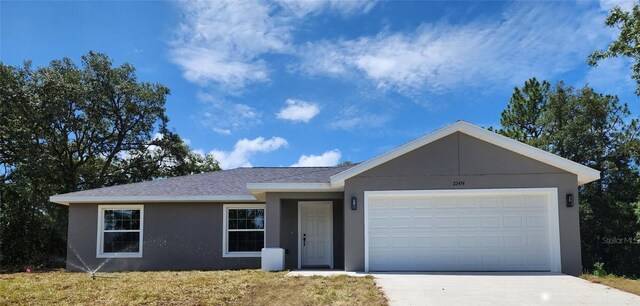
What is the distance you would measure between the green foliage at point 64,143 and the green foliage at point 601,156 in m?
19.7

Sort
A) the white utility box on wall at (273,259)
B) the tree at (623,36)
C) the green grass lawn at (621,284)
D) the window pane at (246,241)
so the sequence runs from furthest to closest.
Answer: the tree at (623,36)
the window pane at (246,241)
the white utility box on wall at (273,259)
the green grass lawn at (621,284)

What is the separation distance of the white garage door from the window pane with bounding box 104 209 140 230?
7.93 metres

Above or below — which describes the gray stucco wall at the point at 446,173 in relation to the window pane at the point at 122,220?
above

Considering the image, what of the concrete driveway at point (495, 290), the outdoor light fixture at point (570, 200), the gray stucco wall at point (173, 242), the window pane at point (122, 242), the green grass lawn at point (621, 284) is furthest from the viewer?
the window pane at point (122, 242)

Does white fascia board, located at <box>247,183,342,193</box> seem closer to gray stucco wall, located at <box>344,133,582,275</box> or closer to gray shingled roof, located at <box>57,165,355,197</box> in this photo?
gray shingled roof, located at <box>57,165,355,197</box>

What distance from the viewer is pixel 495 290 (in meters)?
9.82

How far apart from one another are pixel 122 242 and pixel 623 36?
59.5ft

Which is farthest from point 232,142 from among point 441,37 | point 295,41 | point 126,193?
point 441,37

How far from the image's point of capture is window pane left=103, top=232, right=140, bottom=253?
665 inches

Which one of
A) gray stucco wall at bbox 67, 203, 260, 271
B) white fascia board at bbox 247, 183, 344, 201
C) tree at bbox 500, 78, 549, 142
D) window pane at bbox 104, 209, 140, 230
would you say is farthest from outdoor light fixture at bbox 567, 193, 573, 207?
tree at bbox 500, 78, 549, 142

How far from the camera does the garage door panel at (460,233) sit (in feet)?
43.5

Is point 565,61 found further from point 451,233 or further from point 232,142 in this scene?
point 232,142

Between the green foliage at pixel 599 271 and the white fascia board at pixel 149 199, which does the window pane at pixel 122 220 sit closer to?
the white fascia board at pixel 149 199

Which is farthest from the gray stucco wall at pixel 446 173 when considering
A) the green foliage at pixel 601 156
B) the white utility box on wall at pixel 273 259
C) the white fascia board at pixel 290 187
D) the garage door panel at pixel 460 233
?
the green foliage at pixel 601 156
